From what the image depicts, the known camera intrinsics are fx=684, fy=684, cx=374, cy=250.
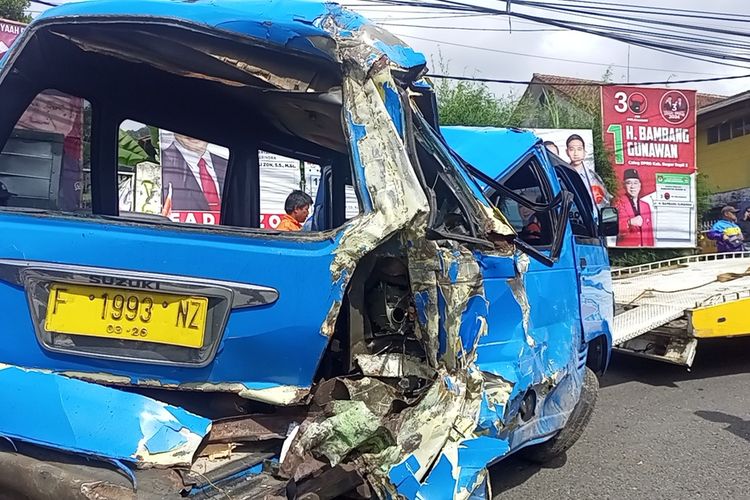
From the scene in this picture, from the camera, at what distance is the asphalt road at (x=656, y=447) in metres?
4.04

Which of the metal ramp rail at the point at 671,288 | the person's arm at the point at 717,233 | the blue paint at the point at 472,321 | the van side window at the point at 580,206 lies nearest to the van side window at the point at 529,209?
the van side window at the point at 580,206

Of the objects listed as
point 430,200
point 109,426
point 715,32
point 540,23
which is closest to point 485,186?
point 430,200

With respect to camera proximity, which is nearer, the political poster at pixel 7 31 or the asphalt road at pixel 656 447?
the asphalt road at pixel 656 447

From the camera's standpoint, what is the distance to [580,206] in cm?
479

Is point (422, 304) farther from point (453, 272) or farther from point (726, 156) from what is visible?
point (726, 156)

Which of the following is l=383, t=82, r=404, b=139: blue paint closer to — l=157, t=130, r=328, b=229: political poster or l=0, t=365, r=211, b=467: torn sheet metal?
l=0, t=365, r=211, b=467: torn sheet metal

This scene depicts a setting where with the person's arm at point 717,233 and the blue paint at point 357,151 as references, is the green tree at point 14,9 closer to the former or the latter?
the person's arm at point 717,233

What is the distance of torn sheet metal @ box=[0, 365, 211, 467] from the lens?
5.82ft

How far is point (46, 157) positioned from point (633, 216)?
15.3 m

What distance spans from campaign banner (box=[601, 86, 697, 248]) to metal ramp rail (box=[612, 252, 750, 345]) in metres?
5.98

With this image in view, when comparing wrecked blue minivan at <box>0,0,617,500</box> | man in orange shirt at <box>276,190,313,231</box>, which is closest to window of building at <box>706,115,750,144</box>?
man in orange shirt at <box>276,190,313,231</box>

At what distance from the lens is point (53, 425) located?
5.93 ft

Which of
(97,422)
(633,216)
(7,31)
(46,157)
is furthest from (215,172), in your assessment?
(633,216)

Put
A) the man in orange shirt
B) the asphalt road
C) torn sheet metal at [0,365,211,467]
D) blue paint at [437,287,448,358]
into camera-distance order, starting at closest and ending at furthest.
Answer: torn sheet metal at [0,365,211,467], blue paint at [437,287,448,358], the asphalt road, the man in orange shirt
